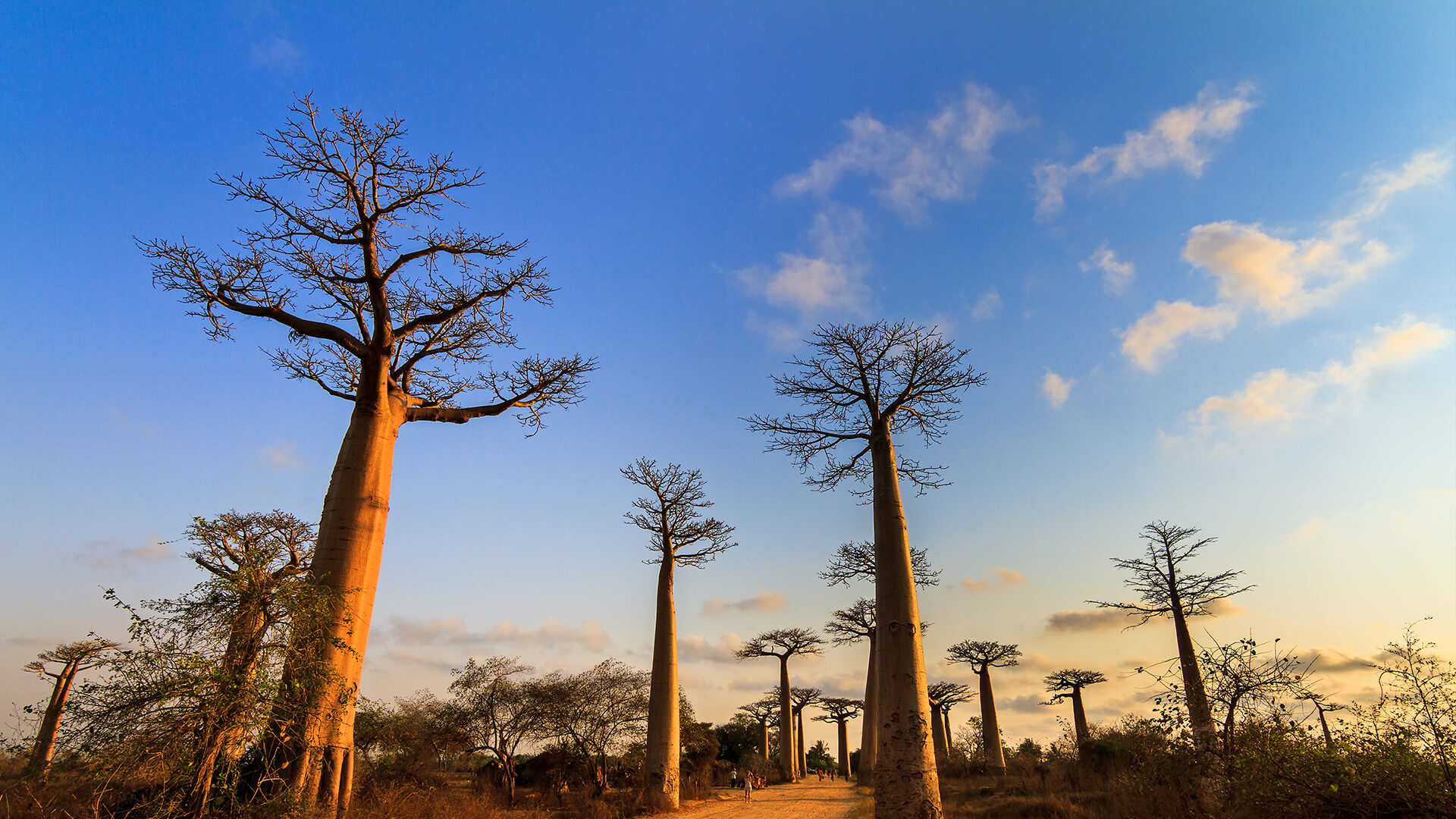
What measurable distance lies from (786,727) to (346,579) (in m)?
22.3

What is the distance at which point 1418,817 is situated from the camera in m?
4.21

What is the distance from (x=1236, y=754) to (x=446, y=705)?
47.5ft

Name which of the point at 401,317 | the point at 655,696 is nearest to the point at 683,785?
the point at 655,696

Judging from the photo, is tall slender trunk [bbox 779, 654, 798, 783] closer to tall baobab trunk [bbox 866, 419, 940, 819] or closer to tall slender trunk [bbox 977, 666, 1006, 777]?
tall slender trunk [bbox 977, 666, 1006, 777]

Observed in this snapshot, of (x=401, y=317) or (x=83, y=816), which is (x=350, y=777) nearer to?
(x=83, y=816)

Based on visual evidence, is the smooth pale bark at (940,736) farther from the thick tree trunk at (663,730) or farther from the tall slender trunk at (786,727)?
the thick tree trunk at (663,730)

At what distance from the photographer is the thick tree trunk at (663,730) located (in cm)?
1245

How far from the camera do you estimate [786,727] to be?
24.9 meters

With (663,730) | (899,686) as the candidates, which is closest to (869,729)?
(663,730)

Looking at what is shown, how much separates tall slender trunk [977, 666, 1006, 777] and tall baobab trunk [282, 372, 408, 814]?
21.9 metres

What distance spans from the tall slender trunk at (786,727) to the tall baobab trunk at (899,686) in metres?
18.9

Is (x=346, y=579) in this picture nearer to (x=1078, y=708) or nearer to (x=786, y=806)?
(x=786, y=806)

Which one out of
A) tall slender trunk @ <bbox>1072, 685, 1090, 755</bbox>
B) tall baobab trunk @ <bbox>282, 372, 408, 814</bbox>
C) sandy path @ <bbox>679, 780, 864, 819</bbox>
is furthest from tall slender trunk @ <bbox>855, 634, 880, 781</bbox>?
tall baobab trunk @ <bbox>282, 372, 408, 814</bbox>

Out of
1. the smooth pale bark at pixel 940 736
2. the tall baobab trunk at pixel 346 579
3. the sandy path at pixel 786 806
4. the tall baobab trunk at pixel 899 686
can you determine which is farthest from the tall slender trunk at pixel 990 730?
the tall baobab trunk at pixel 346 579
